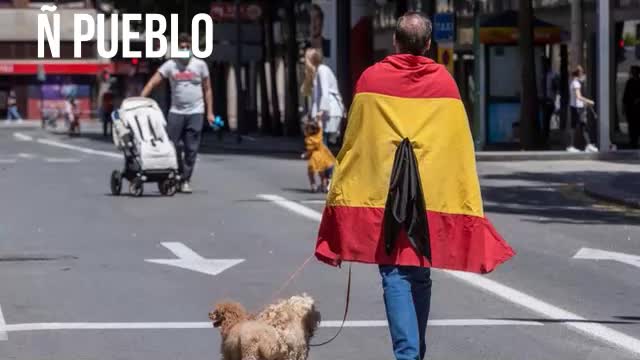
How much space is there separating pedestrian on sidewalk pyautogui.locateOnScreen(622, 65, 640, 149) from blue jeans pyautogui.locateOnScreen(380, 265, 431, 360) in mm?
29972

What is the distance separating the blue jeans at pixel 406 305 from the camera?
296 inches

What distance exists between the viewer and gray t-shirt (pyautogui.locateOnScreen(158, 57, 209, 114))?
22.7m

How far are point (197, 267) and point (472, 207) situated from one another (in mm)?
6728

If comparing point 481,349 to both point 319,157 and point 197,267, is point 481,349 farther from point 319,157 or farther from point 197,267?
point 319,157

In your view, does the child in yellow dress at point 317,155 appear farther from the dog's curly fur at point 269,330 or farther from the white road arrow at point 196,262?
the dog's curly fur at point 269,330

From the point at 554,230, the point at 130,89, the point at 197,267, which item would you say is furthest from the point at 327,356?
the point at 130,89

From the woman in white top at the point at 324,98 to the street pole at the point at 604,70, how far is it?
11786mm

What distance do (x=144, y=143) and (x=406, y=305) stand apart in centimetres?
1485

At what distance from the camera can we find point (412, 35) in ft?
25.4

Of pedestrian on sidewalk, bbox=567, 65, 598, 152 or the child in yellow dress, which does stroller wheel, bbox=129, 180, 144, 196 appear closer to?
the child in yellow dress

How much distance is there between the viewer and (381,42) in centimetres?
6075

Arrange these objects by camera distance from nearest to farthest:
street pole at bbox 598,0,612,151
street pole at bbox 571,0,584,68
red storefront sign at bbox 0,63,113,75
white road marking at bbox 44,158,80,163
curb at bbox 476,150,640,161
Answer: curb at bbox 476,150,640,161 < street pole at bbox 598,0,612,151 < street pole at bbox 571,0,584,68 < white road marking at bbox 44,158,80,163 < red storefront sign at bbox 0,63,113,75

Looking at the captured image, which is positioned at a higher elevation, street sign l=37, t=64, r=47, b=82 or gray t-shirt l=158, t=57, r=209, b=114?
street sign l=37, t=64, r=47, b=82

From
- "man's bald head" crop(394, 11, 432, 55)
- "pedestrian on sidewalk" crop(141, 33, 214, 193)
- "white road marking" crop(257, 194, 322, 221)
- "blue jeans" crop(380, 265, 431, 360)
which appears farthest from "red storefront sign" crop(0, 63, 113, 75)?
"blue jeans" crop(380, 265, 431, 360)
